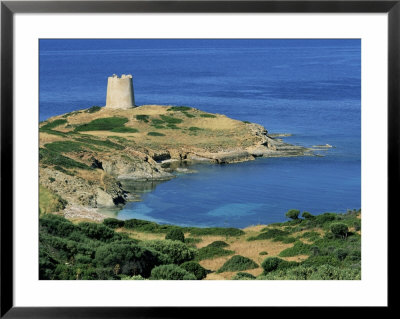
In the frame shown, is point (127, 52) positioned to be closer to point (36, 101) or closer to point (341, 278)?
point (36, 101)

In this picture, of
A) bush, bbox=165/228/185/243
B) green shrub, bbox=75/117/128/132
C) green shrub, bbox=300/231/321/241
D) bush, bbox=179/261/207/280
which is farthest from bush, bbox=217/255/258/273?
green shrub, bbox=75/117/128/132

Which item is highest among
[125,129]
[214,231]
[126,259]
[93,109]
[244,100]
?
[244,100]

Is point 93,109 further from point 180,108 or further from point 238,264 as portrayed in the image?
point 238,264

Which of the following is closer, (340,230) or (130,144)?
(340,230)

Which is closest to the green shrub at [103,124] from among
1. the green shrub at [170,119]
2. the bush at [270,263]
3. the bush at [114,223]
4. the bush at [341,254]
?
the green shrub at [170,119]

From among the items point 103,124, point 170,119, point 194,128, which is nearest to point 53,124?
point 103,124

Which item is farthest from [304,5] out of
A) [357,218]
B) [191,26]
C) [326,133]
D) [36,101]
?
[326,133]

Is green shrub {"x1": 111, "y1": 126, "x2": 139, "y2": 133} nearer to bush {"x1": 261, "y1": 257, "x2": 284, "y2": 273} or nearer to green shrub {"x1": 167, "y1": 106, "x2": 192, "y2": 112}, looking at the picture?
green shrub {"x1": 167, "y1": 106, "x2": 192, "y2": 112}
